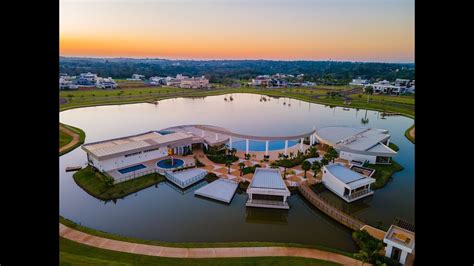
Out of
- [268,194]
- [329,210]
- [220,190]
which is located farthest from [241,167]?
[329,210]

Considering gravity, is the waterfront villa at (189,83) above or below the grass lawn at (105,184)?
above

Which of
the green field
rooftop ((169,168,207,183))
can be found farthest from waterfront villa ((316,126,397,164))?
the green field

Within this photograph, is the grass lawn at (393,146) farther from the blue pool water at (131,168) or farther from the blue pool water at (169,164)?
the blue pool water at (131,168)

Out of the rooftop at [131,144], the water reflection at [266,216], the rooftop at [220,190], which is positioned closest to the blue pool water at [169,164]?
the rooftop at [131,144]

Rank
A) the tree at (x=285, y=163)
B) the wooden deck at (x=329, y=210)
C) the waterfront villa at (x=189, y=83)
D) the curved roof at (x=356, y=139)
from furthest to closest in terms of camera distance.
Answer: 1. the waterfront villa at (x=189, y=83)
2. the curved roof at (x=356, y=139)
3. the tree at (x=285, y=163)
4. the wooden deck at (x=329, y=210)

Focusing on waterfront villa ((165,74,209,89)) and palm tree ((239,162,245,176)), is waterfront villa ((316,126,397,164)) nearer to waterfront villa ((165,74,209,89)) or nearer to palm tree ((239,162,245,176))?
palm tree ((239,162,245,176))

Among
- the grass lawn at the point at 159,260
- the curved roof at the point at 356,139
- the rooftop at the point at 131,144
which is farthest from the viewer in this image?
the curved roof at the point at 356,139
